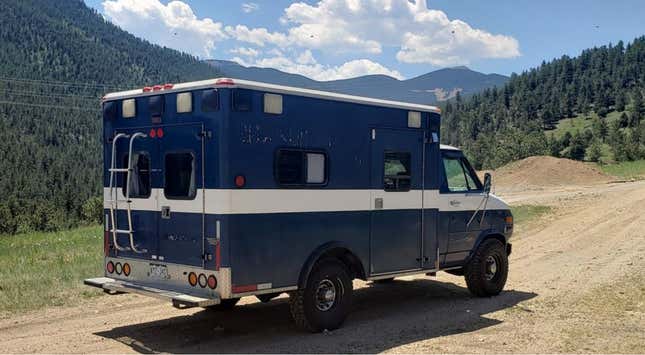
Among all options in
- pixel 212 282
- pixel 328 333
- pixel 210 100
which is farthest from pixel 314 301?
pixel 210 100

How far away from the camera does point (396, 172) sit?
354 inches

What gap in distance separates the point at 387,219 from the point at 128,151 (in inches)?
138

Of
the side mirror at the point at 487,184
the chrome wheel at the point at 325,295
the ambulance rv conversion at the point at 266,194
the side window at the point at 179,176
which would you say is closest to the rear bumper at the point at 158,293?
the ambulance rv conversion at the point at 266,194

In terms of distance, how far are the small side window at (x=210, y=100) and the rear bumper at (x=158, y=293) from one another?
6.75ft

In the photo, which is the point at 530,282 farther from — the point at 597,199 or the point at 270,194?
the point at 597,199

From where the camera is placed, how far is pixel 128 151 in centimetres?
829

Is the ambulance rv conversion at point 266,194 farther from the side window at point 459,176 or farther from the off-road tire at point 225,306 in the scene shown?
the side window at point 459,176

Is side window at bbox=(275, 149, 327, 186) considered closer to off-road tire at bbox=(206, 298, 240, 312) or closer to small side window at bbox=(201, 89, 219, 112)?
small side window at bbox=(201, 89, 219, 112)

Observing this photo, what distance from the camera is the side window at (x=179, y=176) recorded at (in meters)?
7.47

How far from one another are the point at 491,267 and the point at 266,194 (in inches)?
188

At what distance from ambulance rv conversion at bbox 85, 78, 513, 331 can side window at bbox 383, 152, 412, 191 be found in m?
0.02

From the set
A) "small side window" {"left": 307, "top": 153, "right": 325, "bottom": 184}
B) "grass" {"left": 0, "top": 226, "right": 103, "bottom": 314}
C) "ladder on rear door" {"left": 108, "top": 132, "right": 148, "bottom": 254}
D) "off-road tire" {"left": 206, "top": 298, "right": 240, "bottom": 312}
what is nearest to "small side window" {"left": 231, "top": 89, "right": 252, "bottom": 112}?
"small side window" {"left": 307, "top": 153, "right": 325, "bottom": 184}

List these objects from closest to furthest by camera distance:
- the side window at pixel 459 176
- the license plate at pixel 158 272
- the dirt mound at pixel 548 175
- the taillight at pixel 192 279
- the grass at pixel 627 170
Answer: the taillight at pixel 192 279, the license plate at pixel 158 272, the side window at pixel 459 176, the dirt mound at pixel 548 175, the grass at pixel 627 170

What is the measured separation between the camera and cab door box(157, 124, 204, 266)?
7.34 m
